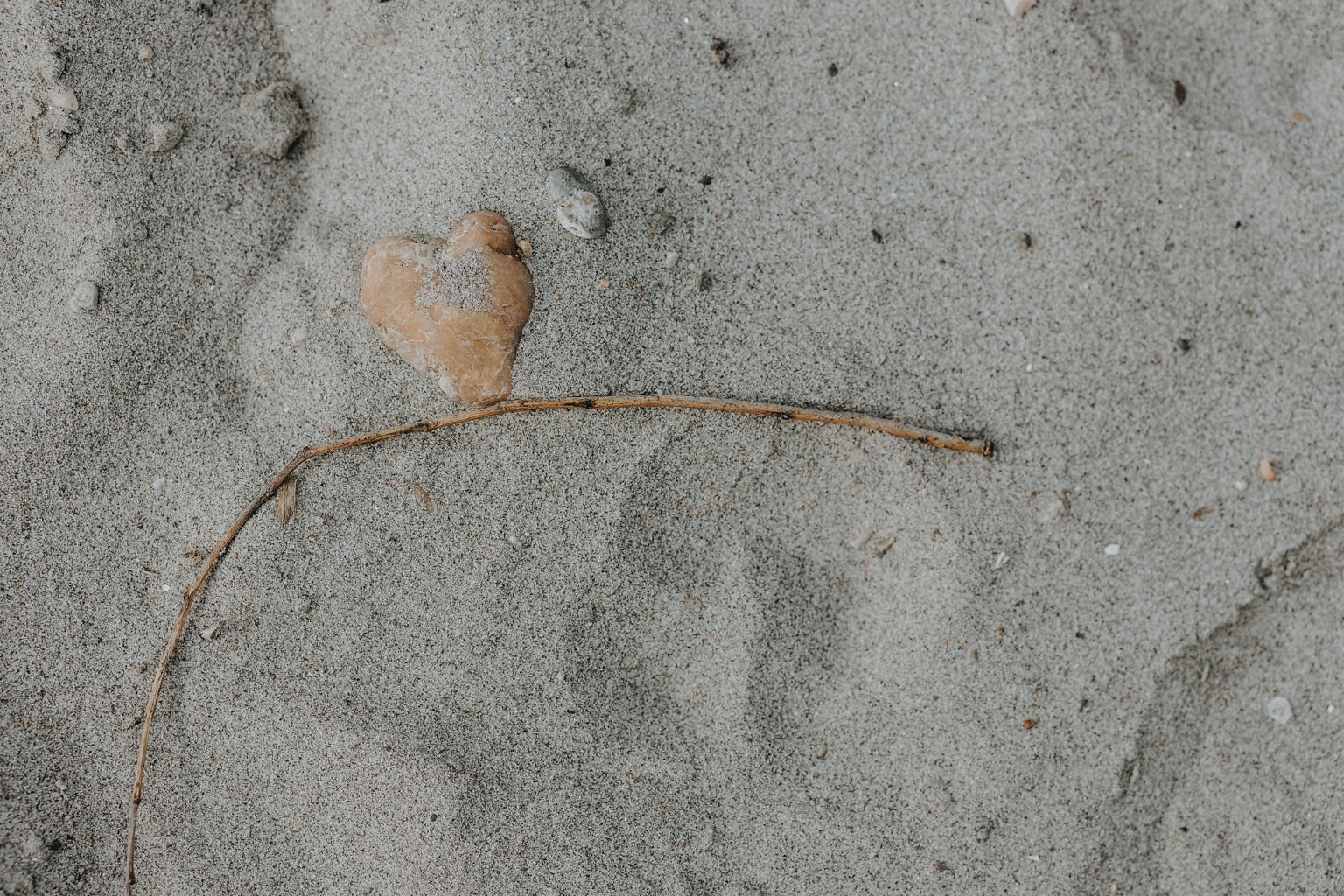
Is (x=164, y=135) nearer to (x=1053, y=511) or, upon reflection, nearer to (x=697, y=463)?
(x=697, y=463)

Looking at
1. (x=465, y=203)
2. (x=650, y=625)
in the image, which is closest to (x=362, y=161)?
(x=465, y=203)

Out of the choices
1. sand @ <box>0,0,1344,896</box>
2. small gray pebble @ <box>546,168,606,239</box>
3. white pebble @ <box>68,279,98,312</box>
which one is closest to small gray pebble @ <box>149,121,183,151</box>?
sand @ <box>0,0,1344,896</box>

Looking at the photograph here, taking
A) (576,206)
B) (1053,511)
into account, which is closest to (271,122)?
(576,206)

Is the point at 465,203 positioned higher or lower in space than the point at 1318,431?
lower

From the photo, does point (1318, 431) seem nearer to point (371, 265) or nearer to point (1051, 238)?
point (1051, 238)

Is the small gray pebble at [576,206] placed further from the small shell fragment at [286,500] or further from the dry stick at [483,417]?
the small shell fragment at [286,500]

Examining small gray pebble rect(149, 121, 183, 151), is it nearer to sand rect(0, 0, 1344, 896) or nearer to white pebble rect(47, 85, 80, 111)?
sand rect(0, 0, 1344, 896)
